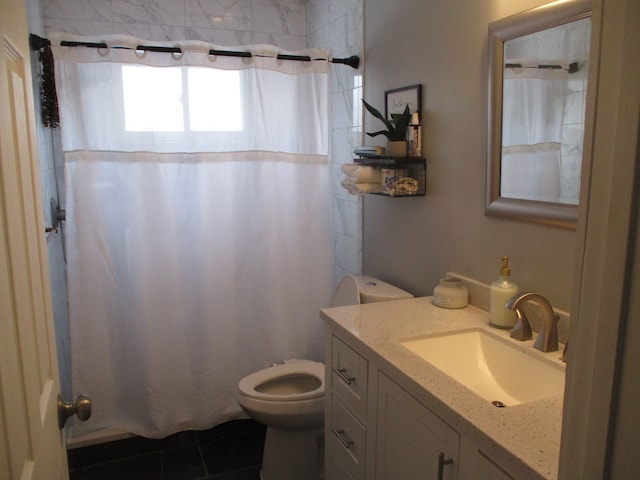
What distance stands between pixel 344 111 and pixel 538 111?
4.45ft

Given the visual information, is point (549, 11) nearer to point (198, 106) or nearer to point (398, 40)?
point (398, 40)

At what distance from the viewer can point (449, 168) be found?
1947 mm

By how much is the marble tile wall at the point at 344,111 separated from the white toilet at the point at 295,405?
0.40 m

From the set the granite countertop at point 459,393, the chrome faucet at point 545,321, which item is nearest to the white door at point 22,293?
the granite countertop at point 459,393

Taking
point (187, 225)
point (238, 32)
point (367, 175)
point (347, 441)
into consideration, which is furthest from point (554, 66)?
point (238, 32)

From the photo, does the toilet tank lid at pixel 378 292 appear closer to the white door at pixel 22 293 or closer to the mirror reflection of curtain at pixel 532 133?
the mirror reflection of curtain at pixel 532 133

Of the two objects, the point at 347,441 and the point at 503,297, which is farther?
the point at 347,441

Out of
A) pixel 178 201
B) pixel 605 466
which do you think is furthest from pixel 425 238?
pixel 605 466

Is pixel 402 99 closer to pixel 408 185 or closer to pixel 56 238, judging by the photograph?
pixel 408 185

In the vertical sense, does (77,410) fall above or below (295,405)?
above

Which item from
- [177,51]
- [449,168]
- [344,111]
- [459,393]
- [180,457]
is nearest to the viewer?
[459,393]

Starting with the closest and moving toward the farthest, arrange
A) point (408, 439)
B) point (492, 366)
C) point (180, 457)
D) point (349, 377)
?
point (408, 439) < point (492, 366) < point (349, 377) < point (180, 457)

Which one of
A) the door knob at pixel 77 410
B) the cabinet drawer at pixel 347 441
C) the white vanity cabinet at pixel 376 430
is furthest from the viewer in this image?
the cabinet drawer at pixel 347 441

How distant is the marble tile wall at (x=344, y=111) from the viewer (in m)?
2.62
